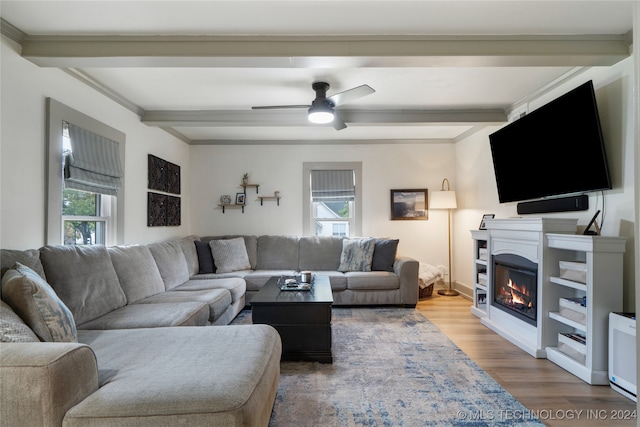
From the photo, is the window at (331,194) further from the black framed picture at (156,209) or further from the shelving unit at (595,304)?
the shelving unit at (595,304)

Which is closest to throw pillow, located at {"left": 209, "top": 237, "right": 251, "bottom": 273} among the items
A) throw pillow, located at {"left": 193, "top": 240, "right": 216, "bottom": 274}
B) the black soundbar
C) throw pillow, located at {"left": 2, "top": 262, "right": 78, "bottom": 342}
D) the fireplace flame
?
throw pillow, located at {"left": 193, "top": 240, "right": 216, "bottom": 274}

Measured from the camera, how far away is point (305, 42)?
2.38m

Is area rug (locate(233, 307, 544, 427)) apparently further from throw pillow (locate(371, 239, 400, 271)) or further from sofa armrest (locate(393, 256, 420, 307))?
throw pillow (locate(371, 239, 400, 271))

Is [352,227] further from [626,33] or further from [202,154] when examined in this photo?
[626,33]

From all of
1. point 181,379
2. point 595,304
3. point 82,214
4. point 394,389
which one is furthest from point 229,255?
point 595,304

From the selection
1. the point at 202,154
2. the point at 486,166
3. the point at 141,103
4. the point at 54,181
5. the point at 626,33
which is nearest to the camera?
the point at 626,33

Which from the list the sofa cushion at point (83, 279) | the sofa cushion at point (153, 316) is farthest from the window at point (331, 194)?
the sofa cushion at point (83, 279)

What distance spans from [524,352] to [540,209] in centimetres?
133

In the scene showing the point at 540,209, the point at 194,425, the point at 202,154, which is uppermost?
the point at 202,154

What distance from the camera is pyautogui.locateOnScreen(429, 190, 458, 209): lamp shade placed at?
5.00 meters

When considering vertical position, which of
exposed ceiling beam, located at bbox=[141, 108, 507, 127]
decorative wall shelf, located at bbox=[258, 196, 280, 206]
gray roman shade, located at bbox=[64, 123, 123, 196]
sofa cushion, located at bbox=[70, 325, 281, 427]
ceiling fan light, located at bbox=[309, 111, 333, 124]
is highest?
exposed ceiling beam, located at bbox=[141, 108, 507, 127]

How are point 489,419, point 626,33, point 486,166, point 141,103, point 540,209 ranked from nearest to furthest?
point 489,419 → point 626,33 → point 540,209 → point 141,103 → point 486,166

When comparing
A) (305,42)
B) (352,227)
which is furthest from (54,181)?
(352,227)

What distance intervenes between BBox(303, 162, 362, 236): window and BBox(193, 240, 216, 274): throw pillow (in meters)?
1.52
